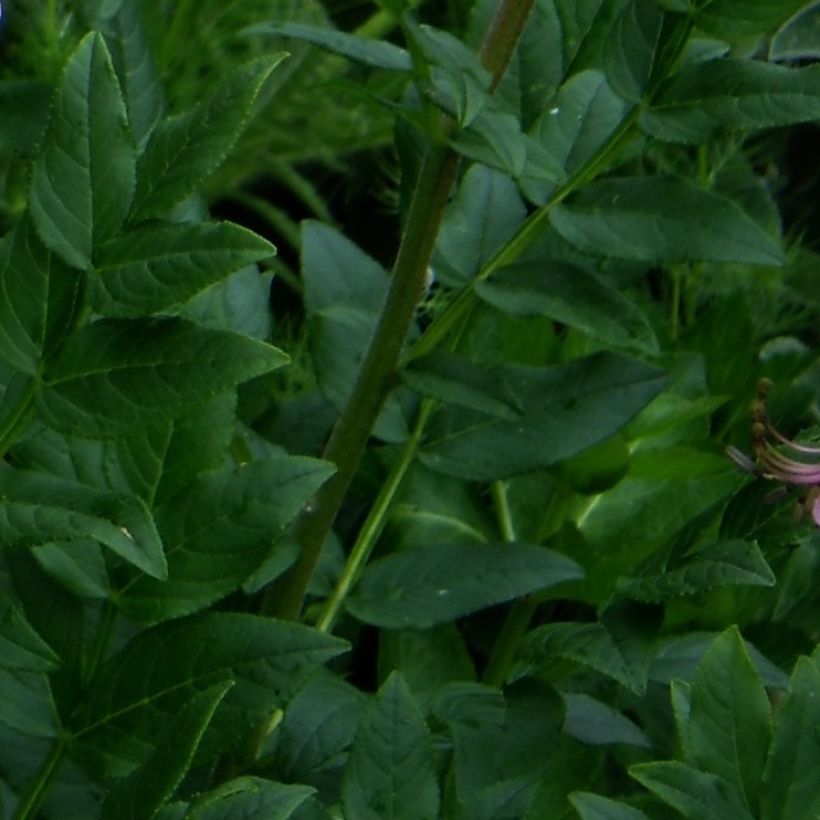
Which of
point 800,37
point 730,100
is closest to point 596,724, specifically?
point 730,100

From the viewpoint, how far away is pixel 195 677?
0.53 m

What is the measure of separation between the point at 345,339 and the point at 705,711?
247 millimetres

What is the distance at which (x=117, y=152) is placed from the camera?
469mm

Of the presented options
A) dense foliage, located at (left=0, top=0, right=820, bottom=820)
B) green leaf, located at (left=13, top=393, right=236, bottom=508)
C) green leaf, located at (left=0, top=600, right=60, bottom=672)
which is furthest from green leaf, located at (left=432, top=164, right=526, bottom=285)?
green leaf, located at (left=0, top=600, right=60, bottom=672)

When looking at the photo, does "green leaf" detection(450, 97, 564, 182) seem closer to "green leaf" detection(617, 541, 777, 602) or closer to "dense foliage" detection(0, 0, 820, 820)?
"dense foliage" detection(0, 0, 820, 820)

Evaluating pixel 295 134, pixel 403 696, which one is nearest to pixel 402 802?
pixel 403 696

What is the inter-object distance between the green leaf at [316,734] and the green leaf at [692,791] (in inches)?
5.8

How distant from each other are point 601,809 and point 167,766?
134mm

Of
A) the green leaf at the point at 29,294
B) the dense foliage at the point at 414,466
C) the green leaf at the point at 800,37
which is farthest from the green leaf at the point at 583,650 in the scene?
the green leaf at the point at 800,37

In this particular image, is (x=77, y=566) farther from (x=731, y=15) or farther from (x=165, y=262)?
(x=731, y=15)

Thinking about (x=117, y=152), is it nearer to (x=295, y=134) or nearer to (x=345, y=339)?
(x=345, y=339)

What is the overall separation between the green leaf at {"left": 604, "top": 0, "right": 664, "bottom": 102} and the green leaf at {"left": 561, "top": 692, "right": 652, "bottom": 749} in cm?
24

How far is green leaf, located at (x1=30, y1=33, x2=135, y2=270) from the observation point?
466 mm

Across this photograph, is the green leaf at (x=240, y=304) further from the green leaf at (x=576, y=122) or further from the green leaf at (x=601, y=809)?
the green leaf at (x=601, y=809)
